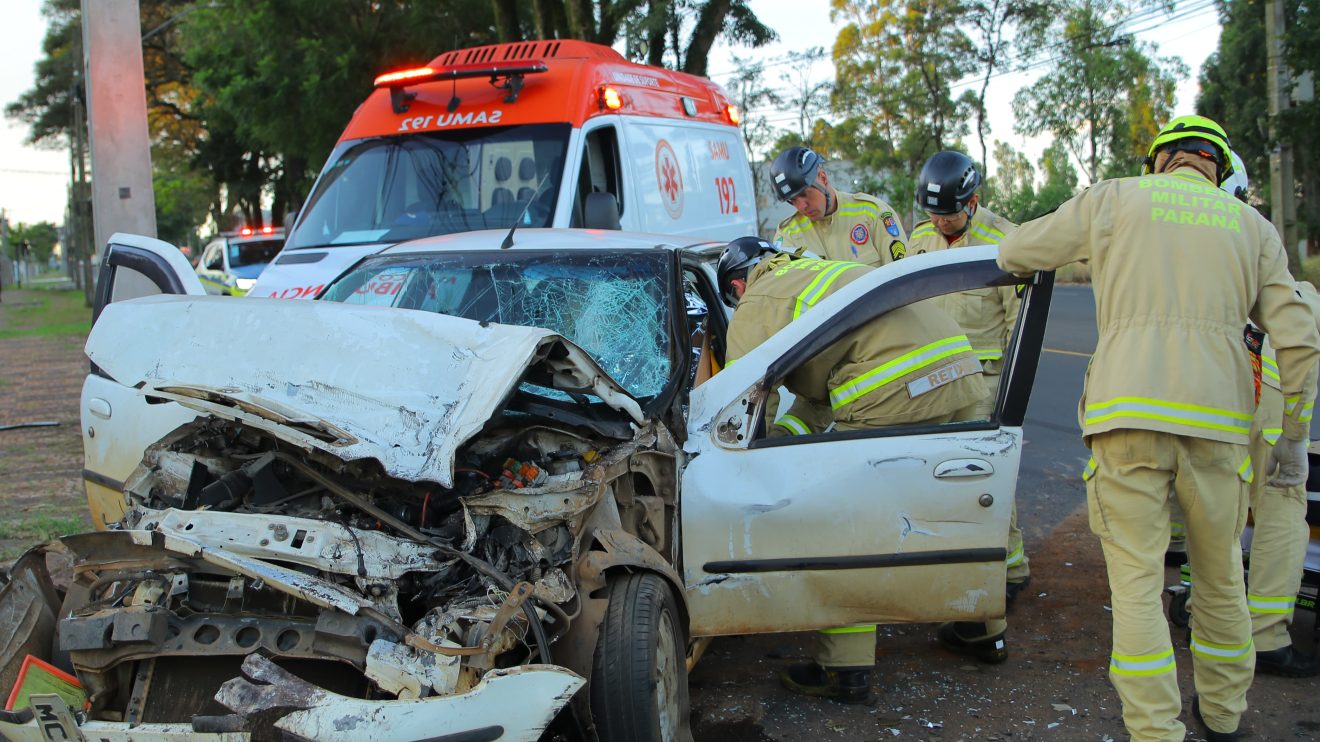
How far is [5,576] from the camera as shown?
10.4 ft

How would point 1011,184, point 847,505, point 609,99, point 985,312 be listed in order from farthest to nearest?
point 1011,184 < point 609,99 < point 985,312 < point 847,505

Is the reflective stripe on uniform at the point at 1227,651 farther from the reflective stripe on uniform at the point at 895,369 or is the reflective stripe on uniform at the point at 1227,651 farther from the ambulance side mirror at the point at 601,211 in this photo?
the ambulance side mirror at the point at 601,211

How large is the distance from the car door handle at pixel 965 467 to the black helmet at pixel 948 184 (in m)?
1.60

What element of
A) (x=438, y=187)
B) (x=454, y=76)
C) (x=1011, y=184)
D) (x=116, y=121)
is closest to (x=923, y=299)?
(x=438, y=187)

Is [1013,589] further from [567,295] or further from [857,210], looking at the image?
[567,295]

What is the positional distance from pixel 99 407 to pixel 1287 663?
4540 millimetres

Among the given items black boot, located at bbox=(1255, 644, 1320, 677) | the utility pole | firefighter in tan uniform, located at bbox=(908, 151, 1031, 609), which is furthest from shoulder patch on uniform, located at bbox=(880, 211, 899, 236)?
the utility pole

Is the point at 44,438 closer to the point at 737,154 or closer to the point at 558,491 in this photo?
the point at 737,154

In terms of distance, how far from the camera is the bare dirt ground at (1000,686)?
3.70 m

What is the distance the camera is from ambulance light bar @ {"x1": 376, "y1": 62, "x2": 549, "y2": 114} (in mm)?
7211

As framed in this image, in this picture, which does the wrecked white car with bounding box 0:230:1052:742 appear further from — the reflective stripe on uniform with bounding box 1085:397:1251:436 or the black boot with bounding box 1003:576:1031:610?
the black boot with bounding box 1003:576:1031:610

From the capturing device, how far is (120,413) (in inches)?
168

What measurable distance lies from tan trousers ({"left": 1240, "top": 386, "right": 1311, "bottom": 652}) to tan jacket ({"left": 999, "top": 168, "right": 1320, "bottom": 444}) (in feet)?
2.69

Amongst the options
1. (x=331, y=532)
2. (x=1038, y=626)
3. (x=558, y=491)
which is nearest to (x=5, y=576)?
(x=331, y=532)
